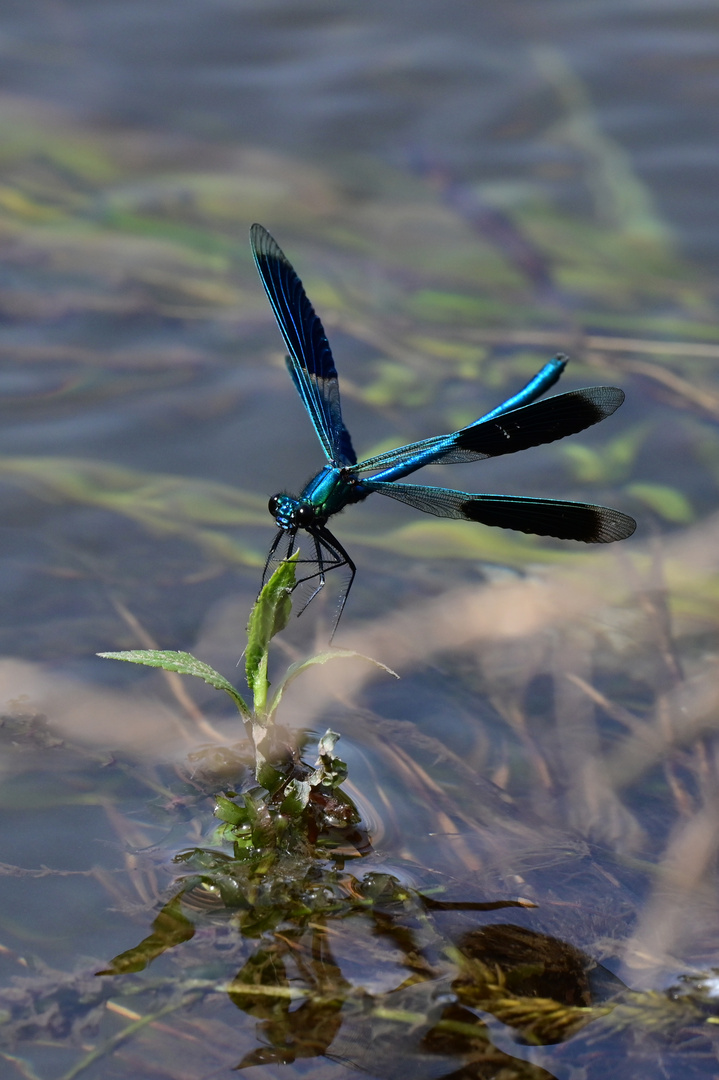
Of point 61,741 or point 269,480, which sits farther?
point 269,480

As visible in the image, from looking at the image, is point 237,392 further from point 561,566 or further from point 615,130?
point 615,130

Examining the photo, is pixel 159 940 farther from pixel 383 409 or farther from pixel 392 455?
pixel 383 409

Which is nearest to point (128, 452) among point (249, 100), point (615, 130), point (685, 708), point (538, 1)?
point (685, 708)

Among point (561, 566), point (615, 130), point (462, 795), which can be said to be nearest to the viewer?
point (462, 795)

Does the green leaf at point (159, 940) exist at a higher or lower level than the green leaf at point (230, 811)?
lower

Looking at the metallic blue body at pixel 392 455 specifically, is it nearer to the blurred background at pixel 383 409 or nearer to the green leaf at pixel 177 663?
the blurred background at pixel 383 409

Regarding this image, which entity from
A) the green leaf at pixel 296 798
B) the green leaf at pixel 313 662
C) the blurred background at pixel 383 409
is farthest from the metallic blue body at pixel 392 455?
the green leaf at pixel 296 798

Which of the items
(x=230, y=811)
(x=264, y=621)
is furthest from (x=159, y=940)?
(x=264, y=621)
